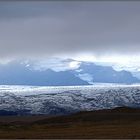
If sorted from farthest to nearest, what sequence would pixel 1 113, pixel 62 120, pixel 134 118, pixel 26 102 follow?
pixel 26 102
pixel 1 113
pixel 62 120
pixel 134 118

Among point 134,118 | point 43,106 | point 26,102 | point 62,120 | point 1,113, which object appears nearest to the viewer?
point 134,118

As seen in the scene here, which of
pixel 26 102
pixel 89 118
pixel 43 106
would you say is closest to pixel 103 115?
pixel 89 118

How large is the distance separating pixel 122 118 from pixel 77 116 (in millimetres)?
7705

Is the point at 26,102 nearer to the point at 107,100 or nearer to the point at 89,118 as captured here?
the point at 107,100

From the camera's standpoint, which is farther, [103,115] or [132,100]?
[132,100]

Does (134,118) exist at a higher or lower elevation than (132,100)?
lower

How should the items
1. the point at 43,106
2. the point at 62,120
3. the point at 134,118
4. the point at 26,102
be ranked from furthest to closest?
the point at 26,102, the point at 43,106, the point at 62,120, the point at 134,118

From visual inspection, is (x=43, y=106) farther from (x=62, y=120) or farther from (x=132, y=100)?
(x=62, y=120)

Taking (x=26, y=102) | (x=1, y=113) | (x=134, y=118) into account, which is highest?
(x=26, y=102)

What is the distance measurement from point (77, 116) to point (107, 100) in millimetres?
56080

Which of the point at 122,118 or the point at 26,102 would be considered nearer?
the point at 122,118

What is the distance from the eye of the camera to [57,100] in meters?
122

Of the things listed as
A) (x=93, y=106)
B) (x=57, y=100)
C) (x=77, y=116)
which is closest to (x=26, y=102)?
(x=57, y=100)

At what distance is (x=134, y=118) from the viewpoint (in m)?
60.2
